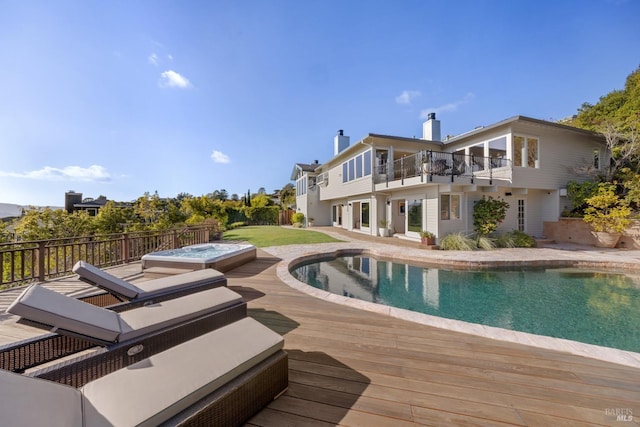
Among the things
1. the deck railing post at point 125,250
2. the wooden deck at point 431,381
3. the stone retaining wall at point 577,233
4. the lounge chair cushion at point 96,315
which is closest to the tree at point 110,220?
the deck railing post at point 125,250

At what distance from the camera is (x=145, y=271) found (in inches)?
219

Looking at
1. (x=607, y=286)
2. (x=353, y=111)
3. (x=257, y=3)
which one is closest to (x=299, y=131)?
(x=353, y=111)

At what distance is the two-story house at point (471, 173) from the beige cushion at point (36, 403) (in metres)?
10.7

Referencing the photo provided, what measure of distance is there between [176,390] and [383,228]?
13274 millimetres

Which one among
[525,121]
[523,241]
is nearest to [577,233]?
[523,241]

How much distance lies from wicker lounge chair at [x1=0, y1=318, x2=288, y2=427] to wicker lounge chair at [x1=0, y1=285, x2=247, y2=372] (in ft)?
1.39

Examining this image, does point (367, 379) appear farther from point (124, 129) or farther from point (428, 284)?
point (124, 129)

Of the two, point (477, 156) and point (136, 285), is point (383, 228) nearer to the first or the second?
point (477, 156)

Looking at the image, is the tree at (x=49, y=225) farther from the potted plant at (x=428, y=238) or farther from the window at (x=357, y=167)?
the potted plant at (x=428, y=238)

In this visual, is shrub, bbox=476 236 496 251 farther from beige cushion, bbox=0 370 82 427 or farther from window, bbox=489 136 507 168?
beige cushion, bbox=0 370 82 427

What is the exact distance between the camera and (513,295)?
582 centimetres

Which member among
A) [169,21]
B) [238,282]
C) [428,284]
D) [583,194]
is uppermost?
[169,21]

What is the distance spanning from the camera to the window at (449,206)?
10961 mm

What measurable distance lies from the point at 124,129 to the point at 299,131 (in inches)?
432
